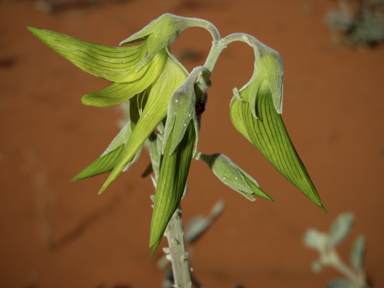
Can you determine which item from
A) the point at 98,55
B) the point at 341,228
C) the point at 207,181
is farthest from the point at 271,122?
the point at 207,181

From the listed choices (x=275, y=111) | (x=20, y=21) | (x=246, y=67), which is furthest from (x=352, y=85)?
(x=20, y=21)

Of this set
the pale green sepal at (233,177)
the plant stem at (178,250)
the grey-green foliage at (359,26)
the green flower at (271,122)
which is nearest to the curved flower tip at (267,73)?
the green flower at (271,122)

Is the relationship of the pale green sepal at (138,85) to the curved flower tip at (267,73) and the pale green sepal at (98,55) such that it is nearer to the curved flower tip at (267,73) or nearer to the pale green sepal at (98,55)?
the pale green sepal at (98,55)

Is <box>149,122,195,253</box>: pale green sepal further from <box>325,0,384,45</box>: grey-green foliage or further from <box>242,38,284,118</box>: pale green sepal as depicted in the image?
<box>325,0,384,45</box>: grey-green foliage

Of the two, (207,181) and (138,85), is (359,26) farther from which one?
(138,85)

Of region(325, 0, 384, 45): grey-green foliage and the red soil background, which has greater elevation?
region(325, 0, 384, 45): grey-green foliage

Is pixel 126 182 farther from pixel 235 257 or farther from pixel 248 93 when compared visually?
pixel 248 93

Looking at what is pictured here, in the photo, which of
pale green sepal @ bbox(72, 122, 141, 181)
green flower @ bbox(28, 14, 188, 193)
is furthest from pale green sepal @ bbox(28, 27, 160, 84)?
pale green sepal @ bbox(72, 122, 141, 181)
